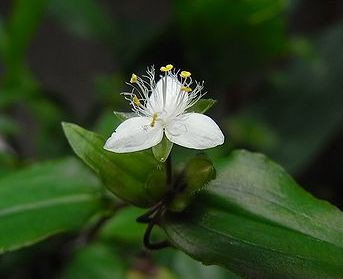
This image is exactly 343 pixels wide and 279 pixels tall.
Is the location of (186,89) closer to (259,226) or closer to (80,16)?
(259,226)

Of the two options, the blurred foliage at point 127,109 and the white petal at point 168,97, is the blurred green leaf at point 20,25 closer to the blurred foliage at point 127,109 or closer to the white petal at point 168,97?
the blurred foliage at point 127,109

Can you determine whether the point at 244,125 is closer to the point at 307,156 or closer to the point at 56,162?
the point at 307,156

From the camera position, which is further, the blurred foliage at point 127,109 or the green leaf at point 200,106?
the blurred foliage at point 127,109

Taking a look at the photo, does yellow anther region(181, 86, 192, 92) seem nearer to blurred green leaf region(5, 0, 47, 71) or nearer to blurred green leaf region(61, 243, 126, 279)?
blurred green leaf region(61, 243, 126, 279)

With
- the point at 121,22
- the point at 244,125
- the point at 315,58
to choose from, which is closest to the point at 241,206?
the point at 244,125

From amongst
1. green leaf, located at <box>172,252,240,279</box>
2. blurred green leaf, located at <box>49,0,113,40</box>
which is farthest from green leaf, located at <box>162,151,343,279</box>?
blurred green leaf, located at <box>49,0,113,40</box>

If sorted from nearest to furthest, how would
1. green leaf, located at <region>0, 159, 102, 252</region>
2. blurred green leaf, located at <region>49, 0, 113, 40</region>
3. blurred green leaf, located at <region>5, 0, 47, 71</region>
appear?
green leaf, located at <region>0, 159, 102, 252</region> → blurred green leaf, located at <region>5, 0, 47, 71</region> → blurred green leaf, located at <region>49, 0, 113, 40</region>

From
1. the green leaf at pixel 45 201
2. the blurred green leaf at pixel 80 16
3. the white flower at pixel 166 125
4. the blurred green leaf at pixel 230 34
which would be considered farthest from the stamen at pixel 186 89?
the blurred green leaf at pixel 80 16
